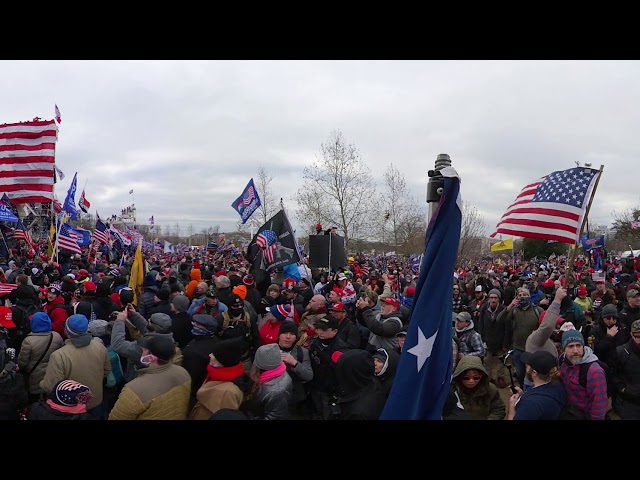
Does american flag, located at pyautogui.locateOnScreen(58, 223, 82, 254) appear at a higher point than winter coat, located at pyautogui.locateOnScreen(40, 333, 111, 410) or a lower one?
higher

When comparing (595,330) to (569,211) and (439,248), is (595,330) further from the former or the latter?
(439,248)

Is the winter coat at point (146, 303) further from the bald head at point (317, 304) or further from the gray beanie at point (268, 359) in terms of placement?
the gray beanie at point (268, 359)

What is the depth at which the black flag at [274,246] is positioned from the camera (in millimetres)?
9141

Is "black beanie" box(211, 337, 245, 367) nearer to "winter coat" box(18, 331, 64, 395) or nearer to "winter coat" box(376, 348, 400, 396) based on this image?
"winter coat" box(376, 348, 400, 396)

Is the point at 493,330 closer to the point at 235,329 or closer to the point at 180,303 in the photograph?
the point at 235,329

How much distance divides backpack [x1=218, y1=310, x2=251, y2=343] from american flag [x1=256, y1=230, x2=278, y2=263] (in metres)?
3.03

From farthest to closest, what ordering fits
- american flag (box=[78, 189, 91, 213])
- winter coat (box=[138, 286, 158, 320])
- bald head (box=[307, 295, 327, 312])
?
american flag (box=[78, 189, 91, 213]) → winter coat (box=[138, 286, 158, 320]) → bald head (box=[307, 295, 327, 312])

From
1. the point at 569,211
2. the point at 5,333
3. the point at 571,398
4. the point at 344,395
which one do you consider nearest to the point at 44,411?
the point at 344,395

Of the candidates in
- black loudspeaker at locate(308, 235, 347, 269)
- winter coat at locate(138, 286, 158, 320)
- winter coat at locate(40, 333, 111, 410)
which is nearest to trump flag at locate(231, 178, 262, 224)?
black loudspeaker at locate(308, 235, 347, 269)

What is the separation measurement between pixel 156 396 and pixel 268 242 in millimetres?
5921

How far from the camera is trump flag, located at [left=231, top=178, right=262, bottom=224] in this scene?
40.9 ft

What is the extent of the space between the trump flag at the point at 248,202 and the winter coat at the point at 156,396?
8650mm

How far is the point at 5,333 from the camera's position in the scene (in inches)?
224

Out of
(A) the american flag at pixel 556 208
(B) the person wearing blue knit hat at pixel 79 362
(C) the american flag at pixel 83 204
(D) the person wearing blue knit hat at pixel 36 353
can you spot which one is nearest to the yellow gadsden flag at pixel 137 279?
(D) the person wearing blue knit hat at pixel 36 353
